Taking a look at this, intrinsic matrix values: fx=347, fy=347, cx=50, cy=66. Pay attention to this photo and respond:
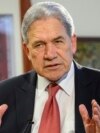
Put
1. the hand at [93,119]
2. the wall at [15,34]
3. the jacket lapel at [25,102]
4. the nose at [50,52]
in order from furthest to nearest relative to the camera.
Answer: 1. the wall at [15,34]
2. the jacket lapel at [25,102]
3. the nose at [50,52]
4. the hand at [93,119]

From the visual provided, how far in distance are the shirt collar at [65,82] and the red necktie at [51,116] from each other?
3 cm

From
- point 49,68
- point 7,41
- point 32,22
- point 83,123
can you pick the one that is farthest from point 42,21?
point 7,41

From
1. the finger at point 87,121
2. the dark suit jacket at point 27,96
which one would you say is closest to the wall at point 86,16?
the dark suit jacket at point 27,96

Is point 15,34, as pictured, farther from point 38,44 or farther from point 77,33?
point 38,44

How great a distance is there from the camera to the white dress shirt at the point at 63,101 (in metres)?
1.30

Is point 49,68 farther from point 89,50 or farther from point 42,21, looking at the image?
point 89,50

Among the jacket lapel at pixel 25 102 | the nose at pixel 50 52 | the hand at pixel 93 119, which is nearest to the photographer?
the hand at pixel 93 119

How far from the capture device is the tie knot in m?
1.36

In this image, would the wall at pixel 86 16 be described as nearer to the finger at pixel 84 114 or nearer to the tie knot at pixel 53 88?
the tie knot at pixel 53 88

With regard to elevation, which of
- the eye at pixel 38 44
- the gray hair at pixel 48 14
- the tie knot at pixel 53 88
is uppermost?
the gray hair at pixel 48 14

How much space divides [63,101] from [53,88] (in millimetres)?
65

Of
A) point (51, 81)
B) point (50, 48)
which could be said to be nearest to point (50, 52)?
point (50, 48)

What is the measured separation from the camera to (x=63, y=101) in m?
1.35

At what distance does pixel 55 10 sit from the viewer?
1.32 m
